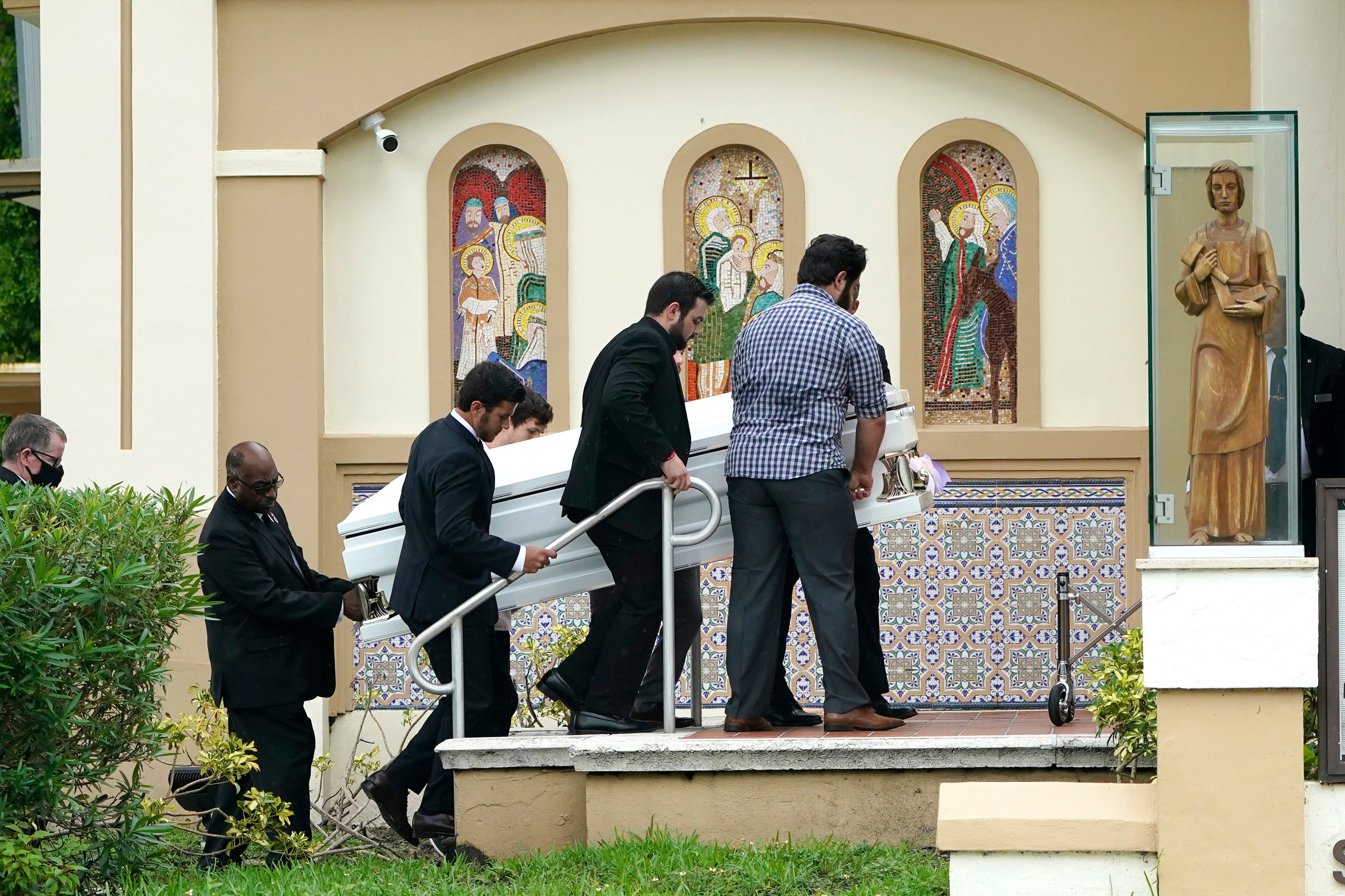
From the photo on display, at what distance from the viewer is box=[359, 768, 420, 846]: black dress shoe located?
6660 millimetres

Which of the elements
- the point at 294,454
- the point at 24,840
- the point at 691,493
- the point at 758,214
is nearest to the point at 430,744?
the point at 691,493

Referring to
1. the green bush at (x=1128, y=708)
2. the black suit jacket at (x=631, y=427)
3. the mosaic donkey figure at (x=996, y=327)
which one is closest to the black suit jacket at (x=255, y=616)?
the black suit jacket at (x=631, y=427)

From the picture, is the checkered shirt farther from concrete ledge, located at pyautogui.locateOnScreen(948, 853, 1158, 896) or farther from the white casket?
concrete ledge, located at pyautogui.locateOnScreen(948, 853, 1158, 896)

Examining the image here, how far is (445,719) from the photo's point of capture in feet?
22.1

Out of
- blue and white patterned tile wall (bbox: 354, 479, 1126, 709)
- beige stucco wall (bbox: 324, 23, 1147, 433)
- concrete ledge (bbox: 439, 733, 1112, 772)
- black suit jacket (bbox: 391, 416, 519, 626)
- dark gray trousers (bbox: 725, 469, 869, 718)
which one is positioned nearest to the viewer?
concrete ledge (bbox: 439, 733, 1112, 772)

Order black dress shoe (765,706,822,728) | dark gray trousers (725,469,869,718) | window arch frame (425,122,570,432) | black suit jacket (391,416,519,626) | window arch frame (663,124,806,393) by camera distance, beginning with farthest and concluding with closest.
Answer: window arch frame (425,122,570,432) → window arch frame (663,124,806,393) → black dress shoe (765,706,822,728) → black suit jacket (391,416,519,626) → dark gray trousers (725,469,869,718)

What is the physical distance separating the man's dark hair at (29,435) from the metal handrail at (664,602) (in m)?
2.43

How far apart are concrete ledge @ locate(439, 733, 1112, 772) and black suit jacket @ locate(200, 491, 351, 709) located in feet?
3.25

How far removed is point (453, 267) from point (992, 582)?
11.8 feet

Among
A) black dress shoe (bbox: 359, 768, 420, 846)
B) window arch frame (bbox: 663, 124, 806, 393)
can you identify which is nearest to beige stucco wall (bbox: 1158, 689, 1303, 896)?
black dress shoe (bbox: 359, 768, 420, 846)

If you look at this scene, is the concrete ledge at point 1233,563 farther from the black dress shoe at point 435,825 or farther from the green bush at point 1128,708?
the black dress shoe at point 435,825

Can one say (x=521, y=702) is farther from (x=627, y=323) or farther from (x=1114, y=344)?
(x=1114, y=344)

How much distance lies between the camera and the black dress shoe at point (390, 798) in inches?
262

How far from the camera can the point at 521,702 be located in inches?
387
